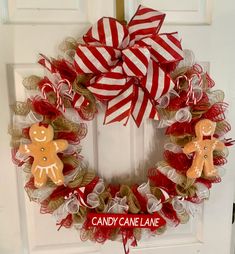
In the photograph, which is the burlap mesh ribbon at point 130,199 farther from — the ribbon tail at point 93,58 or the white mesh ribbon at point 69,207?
the ribbon tail at point 93,58

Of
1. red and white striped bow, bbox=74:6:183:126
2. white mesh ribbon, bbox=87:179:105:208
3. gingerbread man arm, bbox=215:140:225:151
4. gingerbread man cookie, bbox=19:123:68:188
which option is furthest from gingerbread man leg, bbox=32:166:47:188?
gingerbread man arm, bbox=215:140:225:151

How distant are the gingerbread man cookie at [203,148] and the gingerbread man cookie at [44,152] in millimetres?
320

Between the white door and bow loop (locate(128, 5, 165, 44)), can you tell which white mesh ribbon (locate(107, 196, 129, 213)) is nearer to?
the white door

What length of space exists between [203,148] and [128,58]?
0.96 ft

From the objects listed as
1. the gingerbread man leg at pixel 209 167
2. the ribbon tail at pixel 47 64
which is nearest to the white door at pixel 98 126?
the ribbon tail at pixel 47 64

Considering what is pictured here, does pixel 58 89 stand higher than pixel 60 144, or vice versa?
pixel 58 89

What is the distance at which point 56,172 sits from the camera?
0.78m

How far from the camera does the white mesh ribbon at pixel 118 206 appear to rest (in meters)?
0.84

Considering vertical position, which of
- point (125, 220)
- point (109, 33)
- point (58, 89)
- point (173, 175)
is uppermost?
point (109, 33)

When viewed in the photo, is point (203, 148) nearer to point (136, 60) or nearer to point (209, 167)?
point (209, 167)

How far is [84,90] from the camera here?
0.78 metres

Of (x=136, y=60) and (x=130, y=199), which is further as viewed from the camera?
(x=130, y=199)

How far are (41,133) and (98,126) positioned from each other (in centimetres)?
18

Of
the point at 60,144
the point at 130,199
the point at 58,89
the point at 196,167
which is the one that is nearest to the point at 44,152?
the point at 60,144
